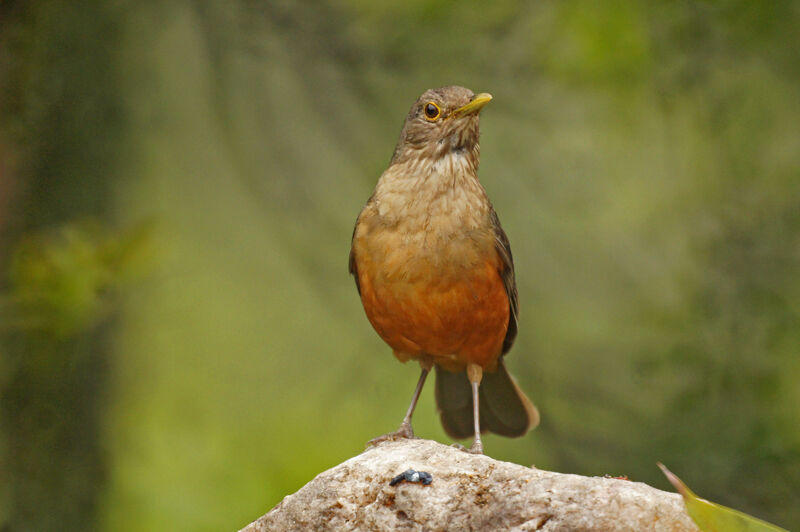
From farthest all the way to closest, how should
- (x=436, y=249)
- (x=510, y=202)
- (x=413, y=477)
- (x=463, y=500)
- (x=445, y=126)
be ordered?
(x=510, y=202), (x=445, y=126), (x=436, y=249), (x=413, y=477), (x=463, y=500)


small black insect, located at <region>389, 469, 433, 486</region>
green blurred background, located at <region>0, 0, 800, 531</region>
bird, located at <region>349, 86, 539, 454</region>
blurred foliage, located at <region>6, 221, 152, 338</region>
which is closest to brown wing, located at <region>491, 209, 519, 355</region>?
bird, located at <region>349, 86, 539, 454</region>

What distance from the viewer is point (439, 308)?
510 cm

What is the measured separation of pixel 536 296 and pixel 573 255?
52 centimetres

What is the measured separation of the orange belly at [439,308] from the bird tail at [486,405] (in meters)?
0.78

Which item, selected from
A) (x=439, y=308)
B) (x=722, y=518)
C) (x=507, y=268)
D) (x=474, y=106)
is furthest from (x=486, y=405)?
(x=722, y=518)

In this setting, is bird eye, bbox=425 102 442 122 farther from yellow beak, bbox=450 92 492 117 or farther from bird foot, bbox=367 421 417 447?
bird foot, bbox=367 421 417 447

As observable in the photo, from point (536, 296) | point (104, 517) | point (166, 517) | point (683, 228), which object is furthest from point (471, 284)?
point (166, 517)

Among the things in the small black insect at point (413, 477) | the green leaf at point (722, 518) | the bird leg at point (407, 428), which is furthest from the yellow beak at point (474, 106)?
the green leaf at point (722, 518)

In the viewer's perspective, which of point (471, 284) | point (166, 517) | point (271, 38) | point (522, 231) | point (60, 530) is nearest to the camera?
point (471, 284)

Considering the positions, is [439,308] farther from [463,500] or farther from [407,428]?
[463,500]

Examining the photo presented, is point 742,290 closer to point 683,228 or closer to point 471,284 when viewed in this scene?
point 683,228

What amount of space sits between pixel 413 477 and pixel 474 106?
211 centimetres

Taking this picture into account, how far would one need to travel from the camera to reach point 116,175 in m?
7.78

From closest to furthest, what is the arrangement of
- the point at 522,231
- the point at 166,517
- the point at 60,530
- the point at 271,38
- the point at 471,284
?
the point at 471,284 < the point at 60,530 < the point at 271,38 < the point at 522,231 < the point at 166,517
